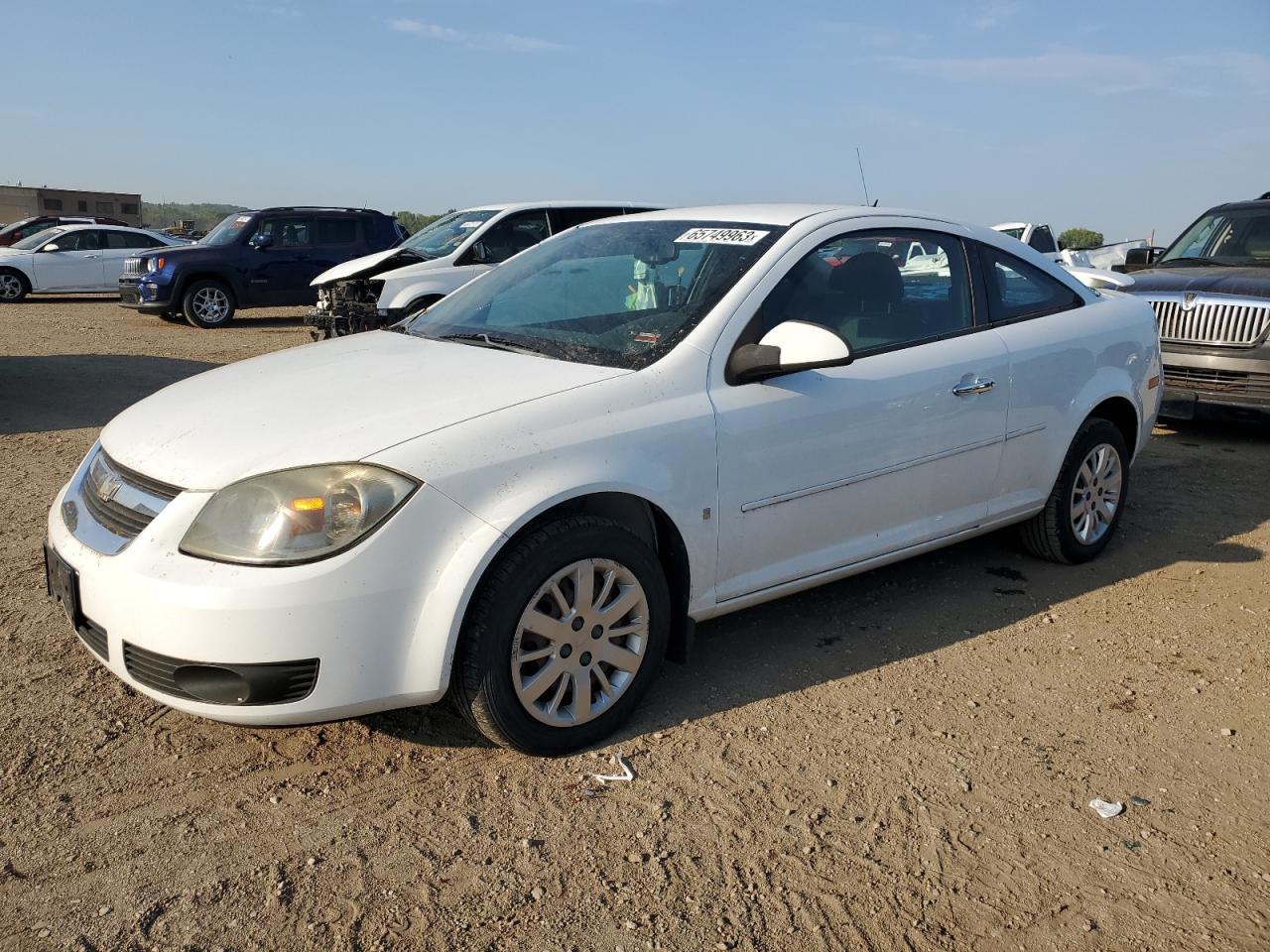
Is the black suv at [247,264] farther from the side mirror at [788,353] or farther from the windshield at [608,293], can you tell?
the side mirror at [788,353]

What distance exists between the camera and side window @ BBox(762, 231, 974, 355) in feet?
13.2

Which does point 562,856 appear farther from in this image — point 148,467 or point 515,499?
point 148,467

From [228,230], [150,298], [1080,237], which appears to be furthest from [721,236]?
[1080,237]

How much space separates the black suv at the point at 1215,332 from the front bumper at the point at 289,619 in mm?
6656

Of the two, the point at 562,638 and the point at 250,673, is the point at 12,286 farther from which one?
the point at 562,638

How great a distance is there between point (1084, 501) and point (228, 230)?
1437 cm

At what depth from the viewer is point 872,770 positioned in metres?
3.35

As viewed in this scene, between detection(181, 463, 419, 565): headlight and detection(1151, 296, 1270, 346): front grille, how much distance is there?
273 inches

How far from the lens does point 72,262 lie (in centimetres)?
2003

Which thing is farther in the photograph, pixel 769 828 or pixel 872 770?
pixel 872 770

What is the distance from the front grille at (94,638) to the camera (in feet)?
10.2

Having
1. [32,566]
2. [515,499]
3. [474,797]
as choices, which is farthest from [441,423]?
[32,566]

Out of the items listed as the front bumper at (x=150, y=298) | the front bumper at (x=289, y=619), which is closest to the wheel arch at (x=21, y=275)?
the front bumper at (x=150, y=298)

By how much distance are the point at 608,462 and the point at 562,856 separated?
1.13 metres
